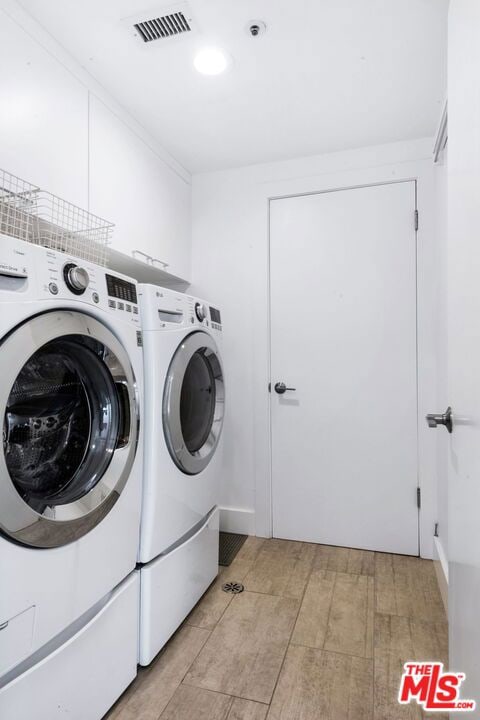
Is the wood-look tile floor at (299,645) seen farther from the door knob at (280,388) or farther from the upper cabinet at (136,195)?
the upper cabinet at (136,195)

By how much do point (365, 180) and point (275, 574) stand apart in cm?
218

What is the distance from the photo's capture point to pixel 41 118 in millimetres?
1389

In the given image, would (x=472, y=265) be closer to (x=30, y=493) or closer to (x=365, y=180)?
(x=30, y=493)

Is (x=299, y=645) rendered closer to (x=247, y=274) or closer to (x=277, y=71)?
(x=247, y=274)

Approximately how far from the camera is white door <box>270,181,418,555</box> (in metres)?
2.24

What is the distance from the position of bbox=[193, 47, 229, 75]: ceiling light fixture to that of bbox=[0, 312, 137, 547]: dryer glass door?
1201mm

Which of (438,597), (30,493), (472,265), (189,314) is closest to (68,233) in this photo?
(189,314)

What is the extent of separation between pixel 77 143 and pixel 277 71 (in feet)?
2.86

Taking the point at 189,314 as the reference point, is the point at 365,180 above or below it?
above

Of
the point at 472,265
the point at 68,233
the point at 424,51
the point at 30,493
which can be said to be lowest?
the point at 30,493

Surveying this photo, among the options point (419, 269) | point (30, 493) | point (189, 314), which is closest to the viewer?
point (30, 493)

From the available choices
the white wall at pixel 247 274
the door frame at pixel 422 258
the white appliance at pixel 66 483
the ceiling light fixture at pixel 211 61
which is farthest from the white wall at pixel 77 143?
the door frame at pixel 422 258

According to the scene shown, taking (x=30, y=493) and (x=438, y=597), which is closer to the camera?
(x=30, y=493)

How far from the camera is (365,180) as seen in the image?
2.30 m
